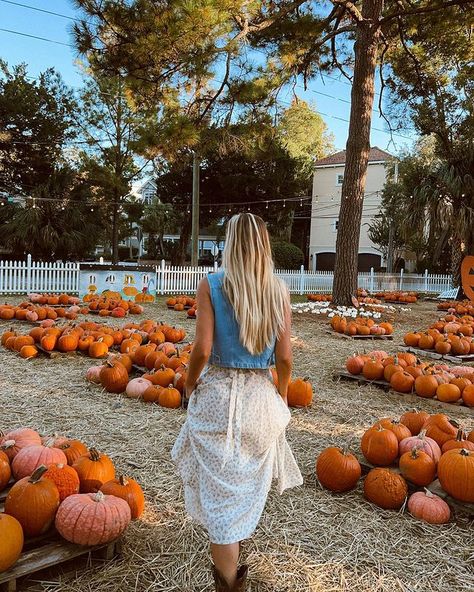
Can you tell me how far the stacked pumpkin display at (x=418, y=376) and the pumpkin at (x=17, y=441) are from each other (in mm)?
3358

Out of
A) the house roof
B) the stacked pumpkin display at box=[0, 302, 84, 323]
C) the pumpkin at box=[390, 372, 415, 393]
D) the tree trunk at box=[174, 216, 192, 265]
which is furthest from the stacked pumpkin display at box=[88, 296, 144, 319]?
the house roof

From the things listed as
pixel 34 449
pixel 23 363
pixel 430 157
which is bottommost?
pixel 23 363

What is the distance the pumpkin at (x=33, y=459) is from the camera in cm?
225

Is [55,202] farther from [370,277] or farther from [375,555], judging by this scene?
[375,555]

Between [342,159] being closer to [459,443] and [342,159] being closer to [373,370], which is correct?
[373,370]

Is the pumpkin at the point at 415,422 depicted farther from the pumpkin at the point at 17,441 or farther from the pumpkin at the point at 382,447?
the pumpkin at the point at 17,441

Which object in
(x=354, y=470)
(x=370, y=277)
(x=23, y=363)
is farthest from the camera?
(x=370, y=277)

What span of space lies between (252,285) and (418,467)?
161 cm

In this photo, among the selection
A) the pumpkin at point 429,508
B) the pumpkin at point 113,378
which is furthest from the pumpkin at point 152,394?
the pumpkin at point 429,508

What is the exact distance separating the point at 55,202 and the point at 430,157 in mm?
22081

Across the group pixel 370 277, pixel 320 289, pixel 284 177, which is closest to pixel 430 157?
Answer: pixel 284 177

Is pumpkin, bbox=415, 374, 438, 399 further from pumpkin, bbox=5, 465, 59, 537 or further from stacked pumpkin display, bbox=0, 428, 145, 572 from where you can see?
pumpkin, bbox=5, 465, 59, 537

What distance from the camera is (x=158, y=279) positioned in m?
15.8

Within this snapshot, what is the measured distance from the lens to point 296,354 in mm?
6727
